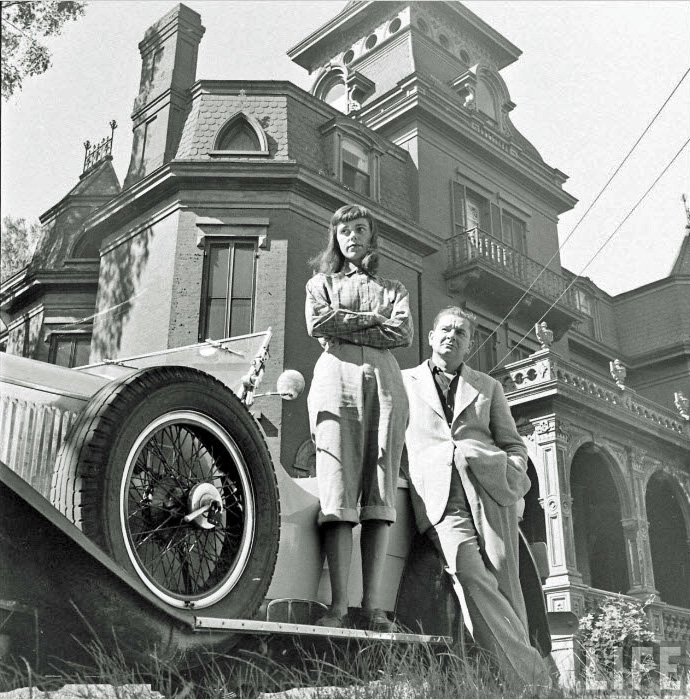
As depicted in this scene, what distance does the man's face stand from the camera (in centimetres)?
455

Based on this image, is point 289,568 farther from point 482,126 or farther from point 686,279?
point 686,279

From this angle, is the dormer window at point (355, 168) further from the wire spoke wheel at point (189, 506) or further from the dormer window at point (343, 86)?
the wire spoke wheel at point (189, 506)

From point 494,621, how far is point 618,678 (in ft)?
1.98

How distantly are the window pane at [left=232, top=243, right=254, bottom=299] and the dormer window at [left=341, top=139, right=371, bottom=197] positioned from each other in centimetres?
287

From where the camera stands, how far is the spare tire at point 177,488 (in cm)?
305

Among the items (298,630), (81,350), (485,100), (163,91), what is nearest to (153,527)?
(298,630)

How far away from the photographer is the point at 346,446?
13.2 feet

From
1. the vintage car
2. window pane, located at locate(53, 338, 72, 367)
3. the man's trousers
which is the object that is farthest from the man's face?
window pane, located at locate(53, 338, 72, 367)

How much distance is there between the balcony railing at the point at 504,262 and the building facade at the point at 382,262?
0.18 feet

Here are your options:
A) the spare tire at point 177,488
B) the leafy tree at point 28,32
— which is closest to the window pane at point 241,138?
the leafy tree at point 28,32

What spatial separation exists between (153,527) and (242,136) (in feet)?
47.0

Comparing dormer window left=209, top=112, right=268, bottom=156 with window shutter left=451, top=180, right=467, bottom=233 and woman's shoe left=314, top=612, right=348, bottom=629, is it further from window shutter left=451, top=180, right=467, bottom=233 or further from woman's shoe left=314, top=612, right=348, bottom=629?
woman's shoe left=314, top=612, right=348, bottom=629

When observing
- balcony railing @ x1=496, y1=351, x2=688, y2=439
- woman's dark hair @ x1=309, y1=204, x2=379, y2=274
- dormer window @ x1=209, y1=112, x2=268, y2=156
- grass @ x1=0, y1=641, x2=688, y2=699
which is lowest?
grass @ x1=0, y1=641, x2=688, y2=699

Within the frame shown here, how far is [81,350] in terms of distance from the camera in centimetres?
1738
